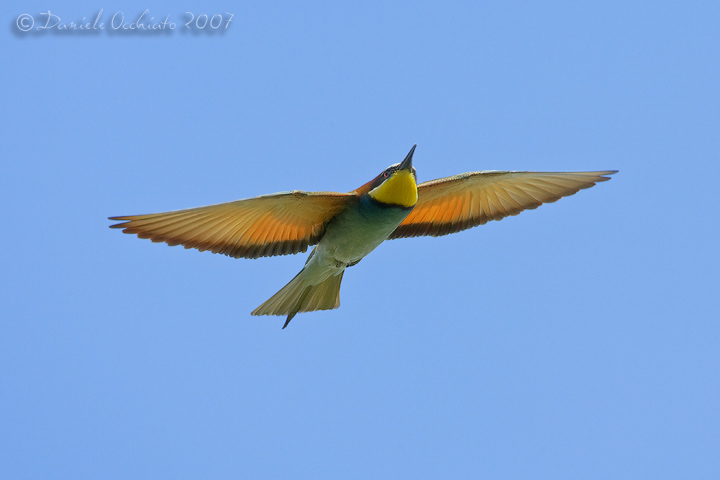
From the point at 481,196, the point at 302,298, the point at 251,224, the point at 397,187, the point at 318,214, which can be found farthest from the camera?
the point at 481,196

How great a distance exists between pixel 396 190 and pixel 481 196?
139cm

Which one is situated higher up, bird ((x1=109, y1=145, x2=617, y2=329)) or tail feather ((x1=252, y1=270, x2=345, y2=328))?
bird ((x1=109, y1=145, x2=617, y2=329))

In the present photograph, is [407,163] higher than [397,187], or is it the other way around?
[407,163]

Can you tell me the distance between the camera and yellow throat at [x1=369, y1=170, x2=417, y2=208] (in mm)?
6539

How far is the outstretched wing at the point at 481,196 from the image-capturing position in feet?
23.8

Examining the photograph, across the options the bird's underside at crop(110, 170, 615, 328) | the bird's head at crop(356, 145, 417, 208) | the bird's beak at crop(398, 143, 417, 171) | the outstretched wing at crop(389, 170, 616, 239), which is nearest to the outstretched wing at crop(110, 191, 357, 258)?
the bird's underside at crop(110, 170, 615, 328)

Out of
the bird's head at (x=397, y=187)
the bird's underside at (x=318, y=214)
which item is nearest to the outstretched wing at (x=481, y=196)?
the bird's underside at (x=318, y=214)

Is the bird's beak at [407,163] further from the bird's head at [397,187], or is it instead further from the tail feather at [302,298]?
the tail feather at [302,298]

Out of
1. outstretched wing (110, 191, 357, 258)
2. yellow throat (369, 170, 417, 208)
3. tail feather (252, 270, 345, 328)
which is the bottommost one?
tail feather (252, 270, 345, 328)

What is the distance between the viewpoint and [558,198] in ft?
24.7

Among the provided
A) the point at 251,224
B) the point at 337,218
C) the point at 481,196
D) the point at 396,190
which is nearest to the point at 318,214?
the point at 337,218

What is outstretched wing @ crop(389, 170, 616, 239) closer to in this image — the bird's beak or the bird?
the bird

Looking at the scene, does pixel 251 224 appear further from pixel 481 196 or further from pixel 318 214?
pixel 481 196

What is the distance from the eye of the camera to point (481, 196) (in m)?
7.64
